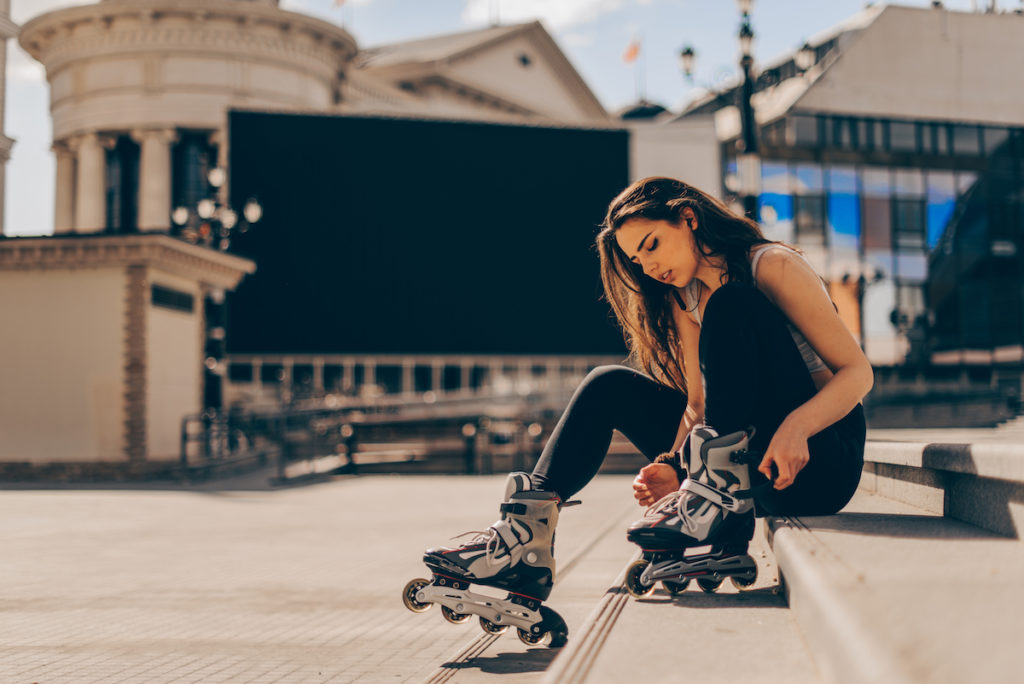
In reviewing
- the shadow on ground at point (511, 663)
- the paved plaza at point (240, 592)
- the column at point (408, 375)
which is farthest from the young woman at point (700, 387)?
the column at point (408, 375)

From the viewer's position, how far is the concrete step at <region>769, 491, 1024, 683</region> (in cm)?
122

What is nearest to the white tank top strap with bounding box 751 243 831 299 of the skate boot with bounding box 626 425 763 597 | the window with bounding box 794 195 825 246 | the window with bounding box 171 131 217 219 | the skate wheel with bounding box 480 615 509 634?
the skate boot with bounding box 626 425 763 597

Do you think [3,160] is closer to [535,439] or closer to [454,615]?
[535,439]

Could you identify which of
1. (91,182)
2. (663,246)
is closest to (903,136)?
(91,182)

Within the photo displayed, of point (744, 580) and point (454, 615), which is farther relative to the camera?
point (454, 615)

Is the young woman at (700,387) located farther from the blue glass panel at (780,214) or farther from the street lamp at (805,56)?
the blue glass panel at (780,214)

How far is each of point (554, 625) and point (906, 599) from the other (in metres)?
1.80

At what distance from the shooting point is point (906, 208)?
146 feet

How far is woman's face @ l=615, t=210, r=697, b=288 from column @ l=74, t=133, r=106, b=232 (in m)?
42.2

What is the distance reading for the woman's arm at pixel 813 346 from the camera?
2.78 metres

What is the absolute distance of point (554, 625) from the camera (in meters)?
3.26

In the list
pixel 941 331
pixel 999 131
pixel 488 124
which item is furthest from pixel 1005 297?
pixel 488 124

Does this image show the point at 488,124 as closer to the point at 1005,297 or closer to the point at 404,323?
the point at 404,323

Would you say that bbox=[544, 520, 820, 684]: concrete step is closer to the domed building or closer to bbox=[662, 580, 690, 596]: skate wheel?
bbox=[662, 580, 690, 596]: skate wheel
